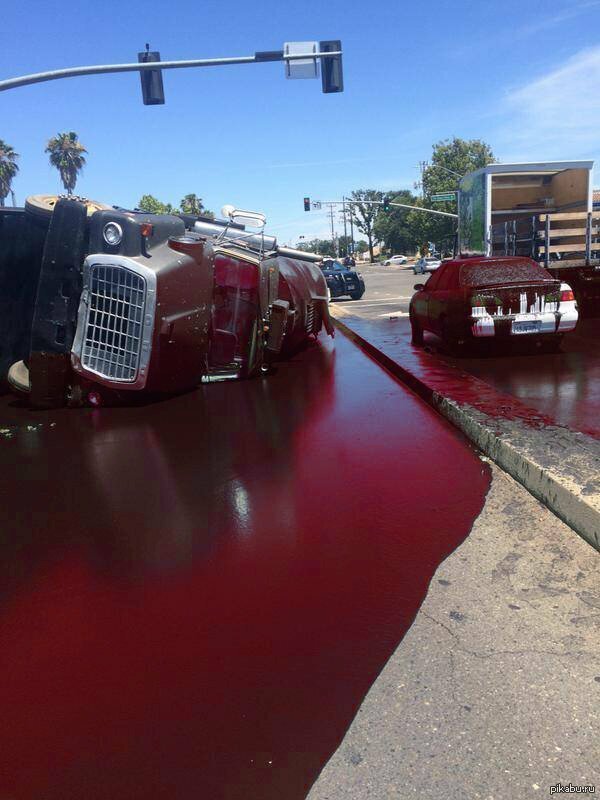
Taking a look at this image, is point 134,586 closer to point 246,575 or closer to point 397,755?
point 246,575

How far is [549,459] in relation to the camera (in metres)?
4.81

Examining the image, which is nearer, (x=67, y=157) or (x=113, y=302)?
(x=113, y=302)

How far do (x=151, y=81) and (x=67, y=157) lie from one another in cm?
7868

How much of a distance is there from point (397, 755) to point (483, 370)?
7649 mm

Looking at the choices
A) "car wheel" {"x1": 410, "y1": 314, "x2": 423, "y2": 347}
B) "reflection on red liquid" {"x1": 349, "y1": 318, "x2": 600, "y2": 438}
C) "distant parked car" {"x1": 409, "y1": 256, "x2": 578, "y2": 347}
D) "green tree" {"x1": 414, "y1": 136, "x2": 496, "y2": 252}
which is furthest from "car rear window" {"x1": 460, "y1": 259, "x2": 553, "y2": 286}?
"green tree" {"x1": 414, "y1": 136, "x2": 496, "y2": 252}

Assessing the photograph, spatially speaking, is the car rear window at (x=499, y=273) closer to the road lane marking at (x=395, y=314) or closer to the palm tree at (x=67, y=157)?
the road lane marking at (x=395, y=314)

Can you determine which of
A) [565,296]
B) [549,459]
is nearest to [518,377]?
[565,296]

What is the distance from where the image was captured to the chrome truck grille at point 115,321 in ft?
22.7

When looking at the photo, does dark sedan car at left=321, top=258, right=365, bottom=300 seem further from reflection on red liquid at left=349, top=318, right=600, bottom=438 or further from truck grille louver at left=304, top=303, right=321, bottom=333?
reflection on red liquid at left=349, top=318, right=600, bottom=438

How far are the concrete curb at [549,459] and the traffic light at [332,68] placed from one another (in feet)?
35.9

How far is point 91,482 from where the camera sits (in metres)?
5.45

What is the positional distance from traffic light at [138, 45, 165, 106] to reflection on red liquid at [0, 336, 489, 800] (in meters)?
10.8

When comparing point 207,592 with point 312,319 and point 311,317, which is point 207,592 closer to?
point 311,317

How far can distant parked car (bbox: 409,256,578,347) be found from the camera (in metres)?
9.70
